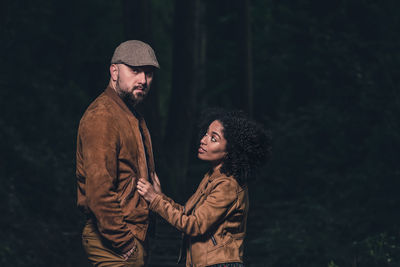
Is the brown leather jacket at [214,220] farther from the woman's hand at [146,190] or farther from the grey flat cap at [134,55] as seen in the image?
the grey flat cap at [134,55]

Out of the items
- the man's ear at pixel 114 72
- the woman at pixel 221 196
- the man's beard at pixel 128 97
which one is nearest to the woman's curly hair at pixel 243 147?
the woman at pixel 221 196

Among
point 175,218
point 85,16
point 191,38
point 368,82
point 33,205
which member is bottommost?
point 33,205

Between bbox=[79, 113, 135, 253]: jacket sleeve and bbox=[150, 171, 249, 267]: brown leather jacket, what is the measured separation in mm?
355

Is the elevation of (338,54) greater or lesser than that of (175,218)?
greater

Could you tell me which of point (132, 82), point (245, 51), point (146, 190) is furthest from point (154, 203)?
point (245, 51)

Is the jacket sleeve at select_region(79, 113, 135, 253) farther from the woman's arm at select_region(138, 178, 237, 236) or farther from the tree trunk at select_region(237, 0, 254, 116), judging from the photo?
the tree trunk at select_region(237, 0, 254, 116)

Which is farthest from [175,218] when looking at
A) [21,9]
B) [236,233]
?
[21,9]

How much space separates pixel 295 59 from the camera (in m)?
14.8

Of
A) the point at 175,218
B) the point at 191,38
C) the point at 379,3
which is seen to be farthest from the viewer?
the point at 191,38

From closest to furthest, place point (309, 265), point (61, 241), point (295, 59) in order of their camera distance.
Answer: point (309, 265) < point (61, 241) < point (295, 59)

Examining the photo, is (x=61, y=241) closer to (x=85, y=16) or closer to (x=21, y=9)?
(x=21, y=9)

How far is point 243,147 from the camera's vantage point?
14.5 ft

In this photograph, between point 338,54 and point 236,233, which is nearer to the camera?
point 236,233

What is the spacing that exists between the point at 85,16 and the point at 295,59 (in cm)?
680
